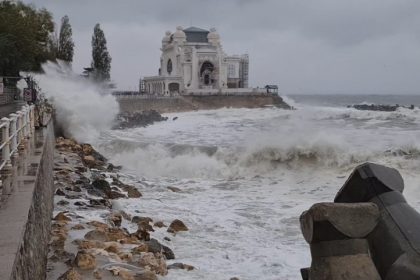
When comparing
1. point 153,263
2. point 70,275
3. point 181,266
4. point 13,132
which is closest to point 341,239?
point 70,275

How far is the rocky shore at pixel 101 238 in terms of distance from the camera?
20.7ft

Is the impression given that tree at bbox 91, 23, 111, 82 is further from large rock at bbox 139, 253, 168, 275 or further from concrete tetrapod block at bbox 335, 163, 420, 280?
concrete tetrapod block at bbox 335, 163, 420, 280

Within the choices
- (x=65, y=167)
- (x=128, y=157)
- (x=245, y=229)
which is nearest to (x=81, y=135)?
(x=128, y=157)

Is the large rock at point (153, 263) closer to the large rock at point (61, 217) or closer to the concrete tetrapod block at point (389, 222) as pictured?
the large rock at point (61, 217)

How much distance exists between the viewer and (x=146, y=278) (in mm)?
6336

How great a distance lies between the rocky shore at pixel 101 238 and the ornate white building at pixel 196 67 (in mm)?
54896

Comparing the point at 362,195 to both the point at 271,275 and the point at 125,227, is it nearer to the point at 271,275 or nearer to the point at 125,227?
the point at 271,275

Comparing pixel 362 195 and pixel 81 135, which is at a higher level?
pixel 362 195

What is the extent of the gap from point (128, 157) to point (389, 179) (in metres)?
18.2

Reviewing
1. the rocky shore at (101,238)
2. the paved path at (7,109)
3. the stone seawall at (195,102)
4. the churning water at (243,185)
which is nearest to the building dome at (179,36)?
the stone seawall at (195,102)

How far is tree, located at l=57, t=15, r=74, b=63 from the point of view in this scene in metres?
51.5

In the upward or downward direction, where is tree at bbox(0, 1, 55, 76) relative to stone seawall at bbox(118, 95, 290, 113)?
upward

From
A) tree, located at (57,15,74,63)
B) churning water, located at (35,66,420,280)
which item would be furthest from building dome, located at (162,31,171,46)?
churning water, located at (35,66,420,280)

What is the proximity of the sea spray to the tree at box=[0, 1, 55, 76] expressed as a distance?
1.42 meters
